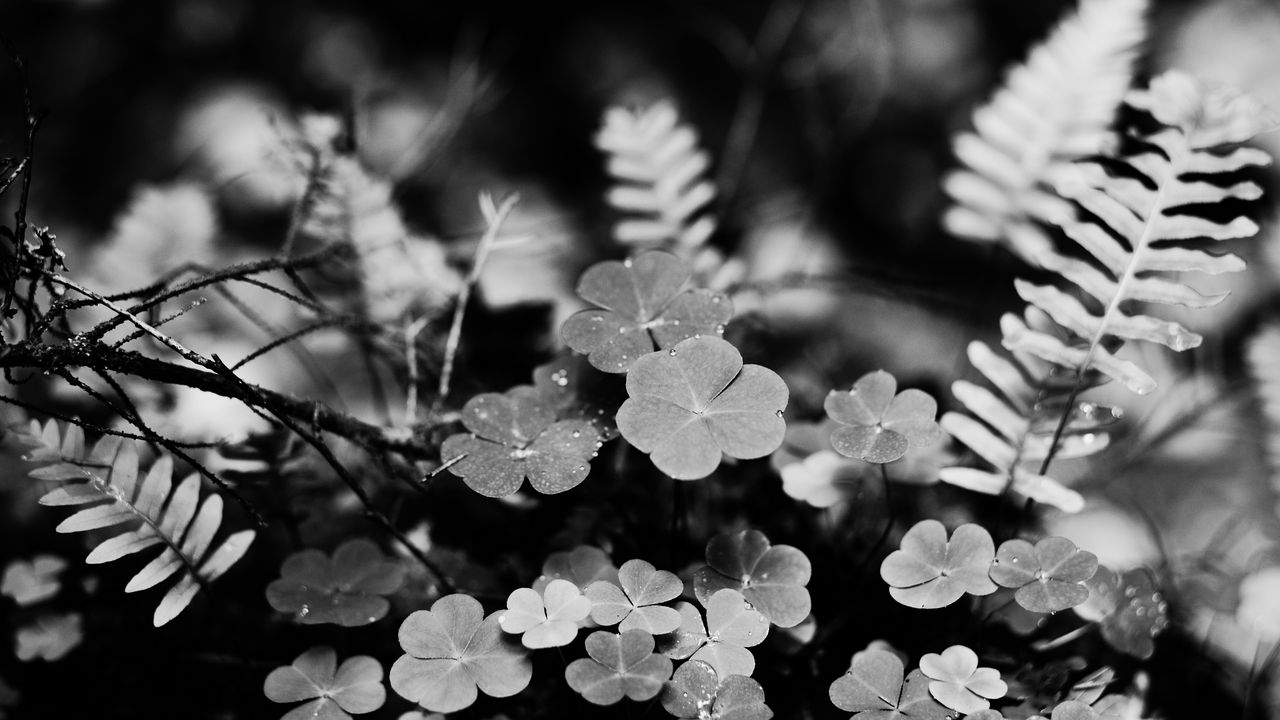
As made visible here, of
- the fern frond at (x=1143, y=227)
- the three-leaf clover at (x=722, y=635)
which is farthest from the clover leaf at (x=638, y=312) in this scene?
the fern frond at (x=1143, y=227)

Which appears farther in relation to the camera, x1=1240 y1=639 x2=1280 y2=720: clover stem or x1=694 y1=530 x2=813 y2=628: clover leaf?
x1=1240 y1=639 x2=1280 y2=720: clover stem

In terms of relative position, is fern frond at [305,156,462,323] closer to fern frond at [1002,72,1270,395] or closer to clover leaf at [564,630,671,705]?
clover leaf at [564,630,671,705]

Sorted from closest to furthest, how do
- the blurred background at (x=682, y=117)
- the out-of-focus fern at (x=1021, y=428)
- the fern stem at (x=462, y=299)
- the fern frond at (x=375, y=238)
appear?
1. the out-of-focus fern at (x=1021, y=428)
2. the fern stem at (x=462, y=299)
3. the fern frond at (x=375, y=238)
4. the blurred background at (x=682, y=117)

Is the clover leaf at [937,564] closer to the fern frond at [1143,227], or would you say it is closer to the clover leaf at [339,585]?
the fern frond at [1143,227]

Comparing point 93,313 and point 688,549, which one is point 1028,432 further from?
point 93,313

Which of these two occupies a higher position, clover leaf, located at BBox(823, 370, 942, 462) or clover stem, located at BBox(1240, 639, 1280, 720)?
clover leaf, located at BBox(823, 370, 942, 462)

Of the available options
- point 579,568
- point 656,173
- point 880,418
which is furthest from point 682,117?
point 579,568

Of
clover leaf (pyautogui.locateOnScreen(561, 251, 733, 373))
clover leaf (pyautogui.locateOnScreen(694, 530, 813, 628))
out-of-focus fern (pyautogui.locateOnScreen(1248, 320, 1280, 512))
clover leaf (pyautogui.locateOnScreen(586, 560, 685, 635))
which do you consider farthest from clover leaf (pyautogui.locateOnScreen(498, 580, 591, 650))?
out-of-focus fern (pyautogui.locateOnScreen(1248, 320, 1280, 512))
